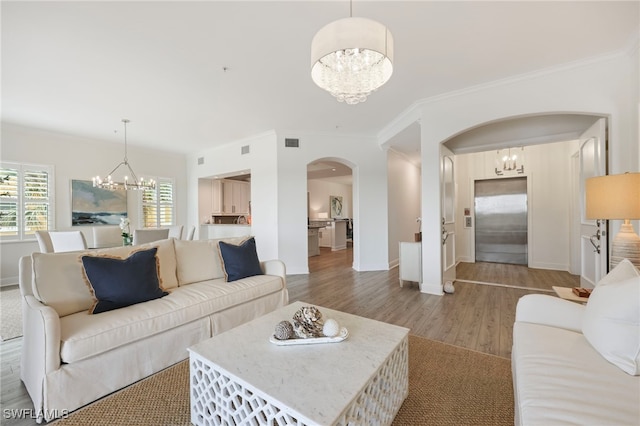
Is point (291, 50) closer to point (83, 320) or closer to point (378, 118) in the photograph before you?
point (378, 118)

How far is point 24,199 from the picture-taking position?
4.81m

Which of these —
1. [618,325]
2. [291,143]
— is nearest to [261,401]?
[618,325]

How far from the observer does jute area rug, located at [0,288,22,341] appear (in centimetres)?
262

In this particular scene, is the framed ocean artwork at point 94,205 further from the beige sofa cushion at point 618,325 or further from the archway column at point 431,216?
the beige sofa cushion at point 618,325

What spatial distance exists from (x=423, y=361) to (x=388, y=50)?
2.28 meters

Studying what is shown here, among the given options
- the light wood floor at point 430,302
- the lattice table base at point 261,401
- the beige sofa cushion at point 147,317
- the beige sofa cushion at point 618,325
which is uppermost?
the beige sofa cushion at point 618,325

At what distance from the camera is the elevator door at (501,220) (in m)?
5.79

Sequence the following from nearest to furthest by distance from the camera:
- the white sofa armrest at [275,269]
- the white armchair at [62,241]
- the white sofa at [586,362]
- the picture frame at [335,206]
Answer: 1. the white sofa at [586,362]
2. the white sofa armrest at [275,269]
3. the white armchair at [62,241]
4. the picture frame at [335,206]

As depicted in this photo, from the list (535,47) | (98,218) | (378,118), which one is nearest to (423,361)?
(535,47)

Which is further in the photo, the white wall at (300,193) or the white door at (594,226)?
the white wall at (300,193)

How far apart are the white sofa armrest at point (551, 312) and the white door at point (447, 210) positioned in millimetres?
2169

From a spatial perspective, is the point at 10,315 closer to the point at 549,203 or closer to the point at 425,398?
the point at 425,398

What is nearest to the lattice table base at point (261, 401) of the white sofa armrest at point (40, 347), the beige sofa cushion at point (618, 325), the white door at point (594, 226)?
the white sofa armrest at point (40, 347)

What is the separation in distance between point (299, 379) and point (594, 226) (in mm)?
3644
